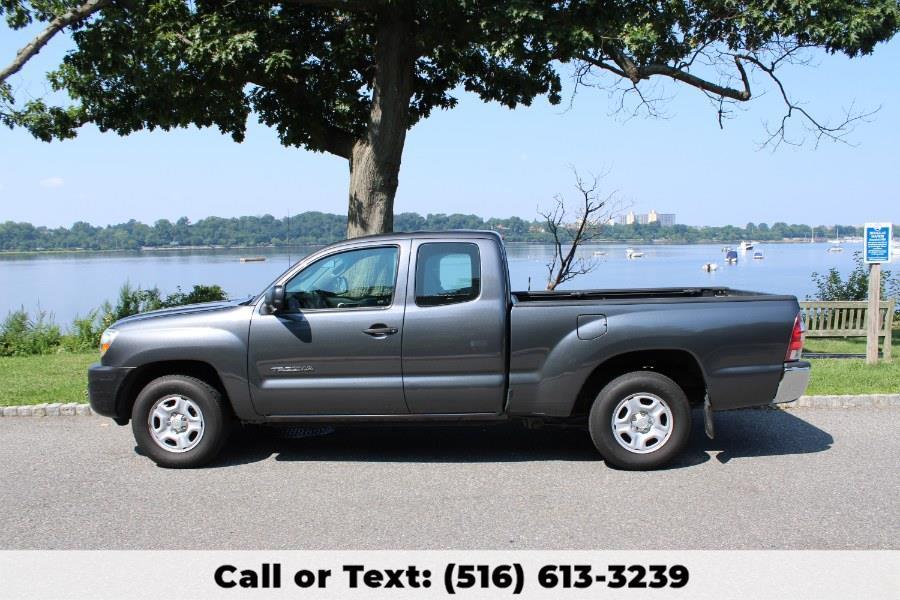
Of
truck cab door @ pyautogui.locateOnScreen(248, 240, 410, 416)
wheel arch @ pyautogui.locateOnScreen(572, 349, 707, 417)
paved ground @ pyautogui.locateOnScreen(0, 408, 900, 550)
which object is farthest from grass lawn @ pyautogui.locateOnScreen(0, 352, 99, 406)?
wheel arch @ pyautogui.locateOnScreen(572, 349, 707, 417)

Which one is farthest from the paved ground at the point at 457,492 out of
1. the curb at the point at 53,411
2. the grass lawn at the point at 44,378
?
the grass lawn at the point at 44,378

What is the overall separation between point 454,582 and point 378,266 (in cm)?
307

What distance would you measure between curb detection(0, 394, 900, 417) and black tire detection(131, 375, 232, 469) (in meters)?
2.44

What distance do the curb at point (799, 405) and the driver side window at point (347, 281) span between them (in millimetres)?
3502

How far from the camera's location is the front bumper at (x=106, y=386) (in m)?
6.90

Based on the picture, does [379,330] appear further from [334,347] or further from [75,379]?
→ [75,379]

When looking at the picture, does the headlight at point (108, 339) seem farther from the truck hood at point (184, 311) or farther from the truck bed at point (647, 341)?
the truck bed at point (647, 341)

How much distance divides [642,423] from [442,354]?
1.65 m

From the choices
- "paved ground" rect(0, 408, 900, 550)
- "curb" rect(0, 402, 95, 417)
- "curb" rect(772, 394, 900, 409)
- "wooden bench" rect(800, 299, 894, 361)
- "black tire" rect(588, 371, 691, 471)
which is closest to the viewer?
"paved ground" rect(0, 408, 900, 550)

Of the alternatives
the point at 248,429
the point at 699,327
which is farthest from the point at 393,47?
the point at 699,327

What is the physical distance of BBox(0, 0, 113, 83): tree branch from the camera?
12414 mm

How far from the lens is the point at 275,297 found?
6609 millimetres

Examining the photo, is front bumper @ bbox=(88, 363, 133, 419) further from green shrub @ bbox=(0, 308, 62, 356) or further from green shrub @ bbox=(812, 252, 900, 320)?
green shrub @ bbox=(812, 252, 900, 320)

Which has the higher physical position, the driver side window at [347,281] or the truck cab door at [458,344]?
the driver side window at [347,281]
